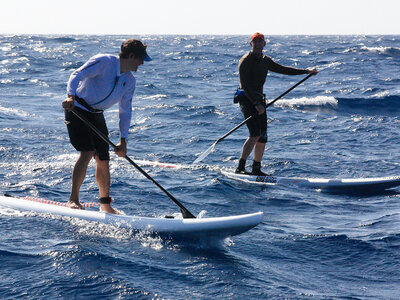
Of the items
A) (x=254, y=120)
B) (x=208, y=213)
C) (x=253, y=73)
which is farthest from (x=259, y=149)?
(x=208, y=213)

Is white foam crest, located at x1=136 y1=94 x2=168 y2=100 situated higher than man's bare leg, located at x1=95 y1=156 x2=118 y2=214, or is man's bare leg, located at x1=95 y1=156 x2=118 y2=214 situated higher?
man's bare leg, located at x1=95 y1=156 x2=118 y2=214

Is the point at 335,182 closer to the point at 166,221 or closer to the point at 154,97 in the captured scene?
the point at 166,221

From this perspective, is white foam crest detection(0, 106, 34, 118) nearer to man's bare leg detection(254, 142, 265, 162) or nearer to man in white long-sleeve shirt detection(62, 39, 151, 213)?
man's bare leg detection(254, 142, 265, 162)

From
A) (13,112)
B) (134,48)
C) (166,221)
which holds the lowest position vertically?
(13,112)

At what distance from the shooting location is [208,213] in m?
6.18

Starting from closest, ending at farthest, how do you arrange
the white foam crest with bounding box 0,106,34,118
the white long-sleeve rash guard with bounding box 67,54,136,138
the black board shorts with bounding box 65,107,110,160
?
the white long-sleeve rash guard with bounding box 67,54,136,138 → the black board shorts with bounding box 65,107,110,160 → the white foam crest with bounding box 0,106,34,118

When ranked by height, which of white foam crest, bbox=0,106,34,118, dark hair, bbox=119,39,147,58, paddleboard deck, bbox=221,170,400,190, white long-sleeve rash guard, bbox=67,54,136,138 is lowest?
paddleboard deck, bbox=221,170,400,190

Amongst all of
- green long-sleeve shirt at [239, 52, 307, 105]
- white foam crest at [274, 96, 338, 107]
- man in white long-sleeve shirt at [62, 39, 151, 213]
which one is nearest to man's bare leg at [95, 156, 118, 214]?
man in white long-sleeve shirt at [62, 39, 151, 213]

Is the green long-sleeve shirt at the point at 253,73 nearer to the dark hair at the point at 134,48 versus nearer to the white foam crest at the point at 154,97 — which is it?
the dark hair at the point at 134,48

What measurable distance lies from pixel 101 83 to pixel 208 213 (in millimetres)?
2096

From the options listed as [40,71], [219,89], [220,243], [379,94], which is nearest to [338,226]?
[220,243]

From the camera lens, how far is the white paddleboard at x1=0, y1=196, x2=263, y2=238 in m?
4.59

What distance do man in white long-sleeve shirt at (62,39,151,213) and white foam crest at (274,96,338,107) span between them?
12400 mm

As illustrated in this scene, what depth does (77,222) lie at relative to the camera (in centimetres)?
532
